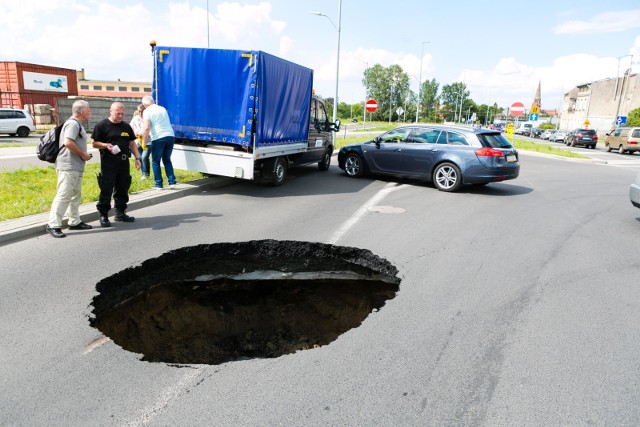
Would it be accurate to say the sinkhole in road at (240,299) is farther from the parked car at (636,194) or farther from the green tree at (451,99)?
the green tree at (451,99)

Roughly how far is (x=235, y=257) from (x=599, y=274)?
4496mm

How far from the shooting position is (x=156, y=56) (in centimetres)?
966

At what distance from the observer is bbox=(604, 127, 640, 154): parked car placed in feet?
99.7

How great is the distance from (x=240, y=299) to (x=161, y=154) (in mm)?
5343

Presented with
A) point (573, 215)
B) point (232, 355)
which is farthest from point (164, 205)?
point (573, 215)

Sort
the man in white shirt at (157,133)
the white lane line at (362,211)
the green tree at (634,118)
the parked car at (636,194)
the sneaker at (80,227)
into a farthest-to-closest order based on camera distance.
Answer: the green tree at (634,118) < the man in white shirt at (157,133) < the parked car at (636,194) < the white lane line at (362,211) < the sneaker at (80,227)

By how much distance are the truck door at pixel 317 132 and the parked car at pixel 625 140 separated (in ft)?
89.0

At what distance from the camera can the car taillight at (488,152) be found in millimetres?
10438

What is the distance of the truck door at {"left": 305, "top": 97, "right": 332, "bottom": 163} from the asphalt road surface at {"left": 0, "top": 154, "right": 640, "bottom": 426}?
19.2 feet

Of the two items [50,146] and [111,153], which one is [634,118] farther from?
[50,146]

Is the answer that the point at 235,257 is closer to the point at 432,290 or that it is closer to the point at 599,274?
the point at 432,290

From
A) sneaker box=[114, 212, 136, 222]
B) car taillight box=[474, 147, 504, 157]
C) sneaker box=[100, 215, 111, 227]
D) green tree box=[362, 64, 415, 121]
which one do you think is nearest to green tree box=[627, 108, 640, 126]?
car taillight box=[474, 147, 504, 157]

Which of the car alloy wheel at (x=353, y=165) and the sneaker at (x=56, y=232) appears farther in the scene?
the car alloy wheel at (x=353, y=165)

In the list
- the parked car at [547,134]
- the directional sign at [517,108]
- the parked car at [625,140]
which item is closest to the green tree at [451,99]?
the parked car at [547,134]
